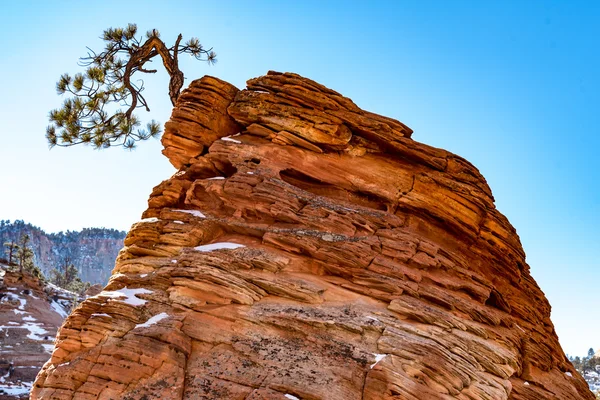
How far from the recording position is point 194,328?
1625 cm

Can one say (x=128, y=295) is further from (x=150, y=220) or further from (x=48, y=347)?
(x=48, y=347)

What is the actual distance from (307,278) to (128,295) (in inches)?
262

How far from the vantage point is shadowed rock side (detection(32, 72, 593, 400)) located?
14.9m

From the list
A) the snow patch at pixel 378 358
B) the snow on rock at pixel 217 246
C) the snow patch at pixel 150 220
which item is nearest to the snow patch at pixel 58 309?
the snow patch at pixel 150 220

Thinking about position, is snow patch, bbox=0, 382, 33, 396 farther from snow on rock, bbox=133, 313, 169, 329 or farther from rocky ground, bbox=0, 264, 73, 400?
snow on rock, bbox=133, 313, 169, 329

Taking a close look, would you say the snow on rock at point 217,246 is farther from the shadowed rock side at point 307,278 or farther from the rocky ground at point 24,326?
the rocky ground at point 24,326

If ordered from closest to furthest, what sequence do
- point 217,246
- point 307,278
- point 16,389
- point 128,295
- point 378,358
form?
point 378,358 → point 128,295 → point 307,278 → point 217,246 → point 16,389

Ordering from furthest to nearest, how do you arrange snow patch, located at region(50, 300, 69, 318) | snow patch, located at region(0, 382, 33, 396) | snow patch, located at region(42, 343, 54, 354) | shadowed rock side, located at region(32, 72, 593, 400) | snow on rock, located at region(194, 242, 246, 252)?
1. snow patch, located at region(50, 300, 69, 318)
2. snow patch, located at region(42, 343, 54, 354)
3. snow patch, located at region(0, 382, 33, 396)
4. snow on rock, located at region(194, 242, 246, 252)
5. shadowed rock side, located at region(32, 72, 593, 400)

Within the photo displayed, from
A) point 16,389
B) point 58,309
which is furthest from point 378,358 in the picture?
point 58,309

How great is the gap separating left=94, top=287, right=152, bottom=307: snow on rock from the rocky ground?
33537 mm

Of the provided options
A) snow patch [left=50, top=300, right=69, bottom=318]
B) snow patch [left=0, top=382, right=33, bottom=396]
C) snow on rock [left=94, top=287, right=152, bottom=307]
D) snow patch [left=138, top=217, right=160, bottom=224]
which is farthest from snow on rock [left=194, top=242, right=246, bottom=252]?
snow patch [left=50, top=300, right=69, bottom=318]

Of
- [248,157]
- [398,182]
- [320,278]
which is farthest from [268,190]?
[398,182]

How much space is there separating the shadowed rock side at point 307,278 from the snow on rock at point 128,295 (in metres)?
0.08

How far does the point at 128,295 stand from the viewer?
1727cm
